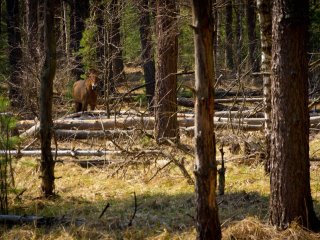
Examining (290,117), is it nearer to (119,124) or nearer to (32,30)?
(119,124)

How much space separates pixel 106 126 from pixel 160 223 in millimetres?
6950

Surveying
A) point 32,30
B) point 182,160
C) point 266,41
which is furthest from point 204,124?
point 32,30

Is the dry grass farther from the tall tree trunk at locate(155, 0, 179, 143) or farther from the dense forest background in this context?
the tall tree trunk at locate(155, 0, 179, 143)

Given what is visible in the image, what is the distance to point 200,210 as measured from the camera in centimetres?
548

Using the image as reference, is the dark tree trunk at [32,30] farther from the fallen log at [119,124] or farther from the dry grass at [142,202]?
the dry grass at [142,202]

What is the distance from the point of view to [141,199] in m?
8.24

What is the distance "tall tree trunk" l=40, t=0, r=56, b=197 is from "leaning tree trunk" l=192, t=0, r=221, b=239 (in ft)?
12.4

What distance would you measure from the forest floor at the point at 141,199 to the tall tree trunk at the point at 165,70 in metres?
0.71

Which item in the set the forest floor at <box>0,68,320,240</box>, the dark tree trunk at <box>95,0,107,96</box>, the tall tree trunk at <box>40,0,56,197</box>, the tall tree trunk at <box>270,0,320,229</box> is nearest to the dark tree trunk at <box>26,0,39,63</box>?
the dark tree trunk at <box>95,0,107,96</box>

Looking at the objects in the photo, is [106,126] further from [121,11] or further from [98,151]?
[121,11]

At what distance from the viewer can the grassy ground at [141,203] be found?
646 centimetres

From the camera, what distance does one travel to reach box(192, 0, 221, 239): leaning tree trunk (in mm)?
5246

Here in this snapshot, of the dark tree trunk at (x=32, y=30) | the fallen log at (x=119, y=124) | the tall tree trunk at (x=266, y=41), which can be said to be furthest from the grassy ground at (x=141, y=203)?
the dark tree trunk at (x=32, y=30)

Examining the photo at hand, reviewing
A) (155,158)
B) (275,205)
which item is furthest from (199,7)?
(155,158)
